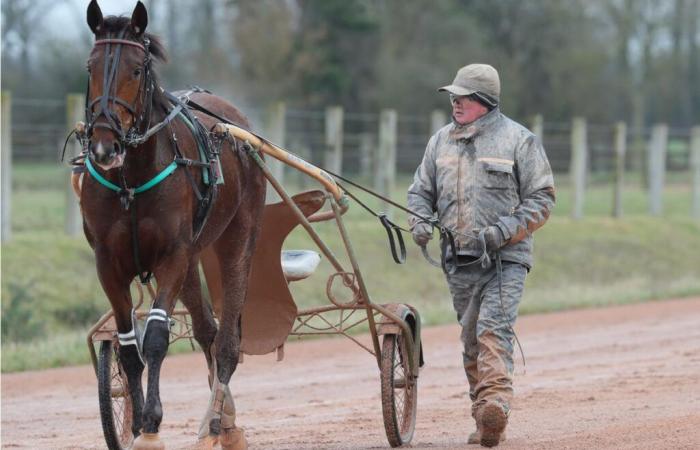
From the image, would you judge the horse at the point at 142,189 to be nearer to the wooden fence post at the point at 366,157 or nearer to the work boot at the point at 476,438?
the work boot at the point at 476,438

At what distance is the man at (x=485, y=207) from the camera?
683 centimetres

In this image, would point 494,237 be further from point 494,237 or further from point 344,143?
point 344,143

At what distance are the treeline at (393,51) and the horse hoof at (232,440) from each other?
25.5 m

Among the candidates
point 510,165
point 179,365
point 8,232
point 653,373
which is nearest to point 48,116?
point 8,232

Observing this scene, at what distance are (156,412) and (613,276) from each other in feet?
50.3

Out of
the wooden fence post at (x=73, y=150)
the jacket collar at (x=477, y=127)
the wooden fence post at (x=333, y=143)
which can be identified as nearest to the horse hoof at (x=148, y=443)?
the jacket collar at (x=477, y=127)

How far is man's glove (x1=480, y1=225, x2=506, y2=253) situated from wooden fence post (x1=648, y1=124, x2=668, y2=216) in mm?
19128

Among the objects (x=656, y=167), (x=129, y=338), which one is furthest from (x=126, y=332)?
(x=656, y=167)

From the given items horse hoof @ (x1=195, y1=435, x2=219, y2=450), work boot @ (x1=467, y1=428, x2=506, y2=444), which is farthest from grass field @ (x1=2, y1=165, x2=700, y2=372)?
work boot @ (x1=467, y1=428, x2=506, y2=444)

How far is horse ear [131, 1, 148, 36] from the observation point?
227 inches

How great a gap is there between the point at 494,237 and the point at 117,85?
2132mm

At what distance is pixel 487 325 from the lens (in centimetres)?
680

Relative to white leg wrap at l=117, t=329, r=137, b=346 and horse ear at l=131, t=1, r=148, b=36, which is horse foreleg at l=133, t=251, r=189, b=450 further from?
horse ear at l=131, t=1, r=148, b=36

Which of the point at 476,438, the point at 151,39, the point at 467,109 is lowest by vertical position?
the point at 476,438
